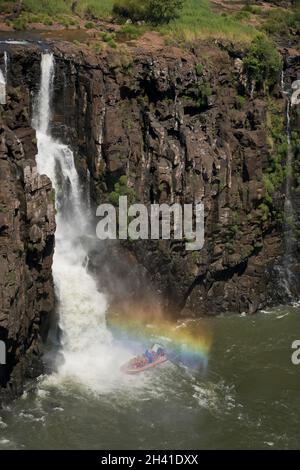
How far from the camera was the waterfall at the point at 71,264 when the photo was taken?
117ft

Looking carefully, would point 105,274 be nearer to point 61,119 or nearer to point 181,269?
point 181,269

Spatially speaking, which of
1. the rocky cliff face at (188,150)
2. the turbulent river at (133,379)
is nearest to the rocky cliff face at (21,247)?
the turbulent river at (133,379)

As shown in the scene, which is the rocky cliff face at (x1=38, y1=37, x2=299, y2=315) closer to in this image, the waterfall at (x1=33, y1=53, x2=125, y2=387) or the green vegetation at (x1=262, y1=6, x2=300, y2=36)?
the waterfall at (x1=33, y1=53, x2=125, y2=387)

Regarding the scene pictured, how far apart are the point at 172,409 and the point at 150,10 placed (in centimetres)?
2919

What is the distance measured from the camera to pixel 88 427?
2962 cm

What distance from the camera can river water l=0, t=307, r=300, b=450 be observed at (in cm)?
2900

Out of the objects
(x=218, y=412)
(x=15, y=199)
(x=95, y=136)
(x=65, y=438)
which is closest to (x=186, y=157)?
(x=95, y=136)

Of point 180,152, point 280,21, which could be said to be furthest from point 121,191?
point 280,21

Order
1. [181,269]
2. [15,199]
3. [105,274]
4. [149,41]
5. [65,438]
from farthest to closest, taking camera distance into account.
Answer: [149,41], [181,269], [105,274], [15,199], [65,438]

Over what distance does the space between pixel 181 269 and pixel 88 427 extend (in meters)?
13.6

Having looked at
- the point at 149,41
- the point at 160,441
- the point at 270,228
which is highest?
the point at 149,41

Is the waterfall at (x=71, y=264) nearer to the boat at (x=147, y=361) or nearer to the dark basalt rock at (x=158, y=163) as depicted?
the dark basalt rock at (x=158, y=163)

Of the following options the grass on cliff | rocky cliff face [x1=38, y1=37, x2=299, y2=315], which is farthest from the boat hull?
the grass on cliff

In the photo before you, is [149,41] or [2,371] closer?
[2,371]
